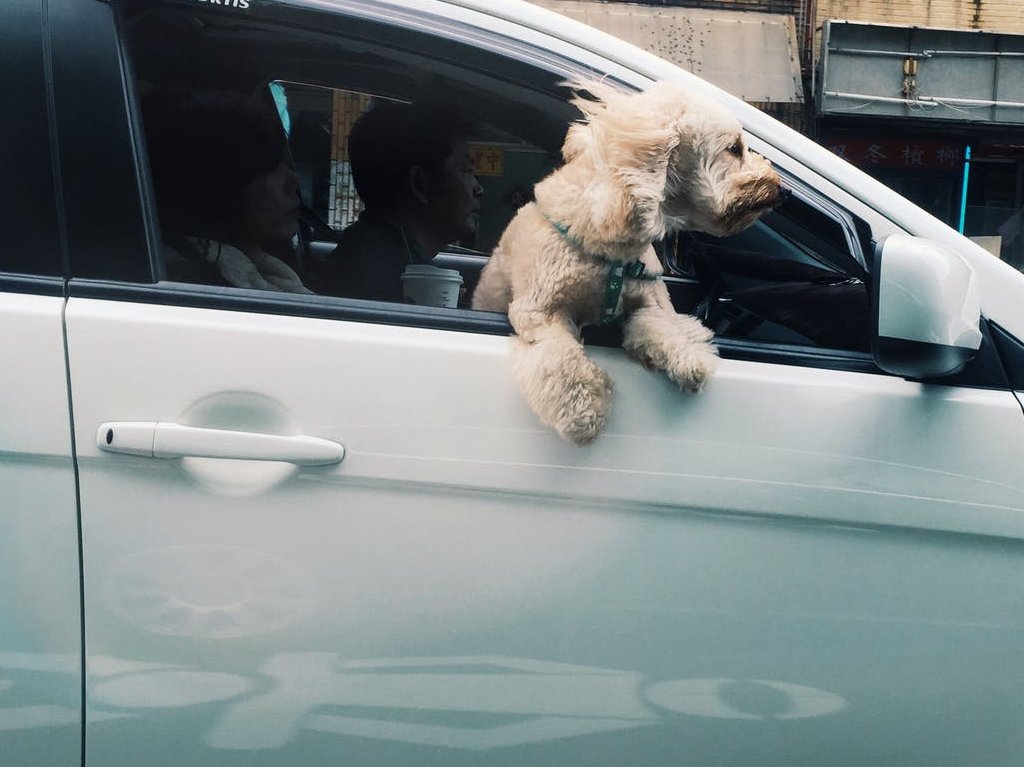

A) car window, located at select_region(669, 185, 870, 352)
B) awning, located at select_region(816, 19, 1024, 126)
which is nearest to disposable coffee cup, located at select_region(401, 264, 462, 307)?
car window, located at select_region(669, 185, 870, 352)

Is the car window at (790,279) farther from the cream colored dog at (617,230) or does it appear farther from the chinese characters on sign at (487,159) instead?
the chinese characters on sign at (487,159)

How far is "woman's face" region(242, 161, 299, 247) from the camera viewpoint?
8.10 ft

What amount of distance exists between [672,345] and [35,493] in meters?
0.98

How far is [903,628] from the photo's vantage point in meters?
1.67

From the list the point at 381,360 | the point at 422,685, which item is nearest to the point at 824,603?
the point at 422,685

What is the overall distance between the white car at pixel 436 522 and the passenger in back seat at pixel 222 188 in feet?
0.82

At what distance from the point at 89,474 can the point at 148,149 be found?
A: 60 centimetres

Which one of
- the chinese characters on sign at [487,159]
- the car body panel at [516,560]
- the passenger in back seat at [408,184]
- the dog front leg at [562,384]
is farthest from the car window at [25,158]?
the chinese characters on sign at [487,159]

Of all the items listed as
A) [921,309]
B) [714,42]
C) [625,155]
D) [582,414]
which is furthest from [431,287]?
[714,42]

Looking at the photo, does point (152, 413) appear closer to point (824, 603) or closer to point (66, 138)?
point (66, 138)

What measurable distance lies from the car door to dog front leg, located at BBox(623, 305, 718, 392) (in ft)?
2.90

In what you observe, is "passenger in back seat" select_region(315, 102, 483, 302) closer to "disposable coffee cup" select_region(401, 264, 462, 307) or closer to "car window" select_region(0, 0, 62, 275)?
"disposable coffee cup" select_region(401, 264, 462, 307)

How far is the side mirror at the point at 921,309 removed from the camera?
1580 millimetres

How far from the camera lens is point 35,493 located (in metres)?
1.53
